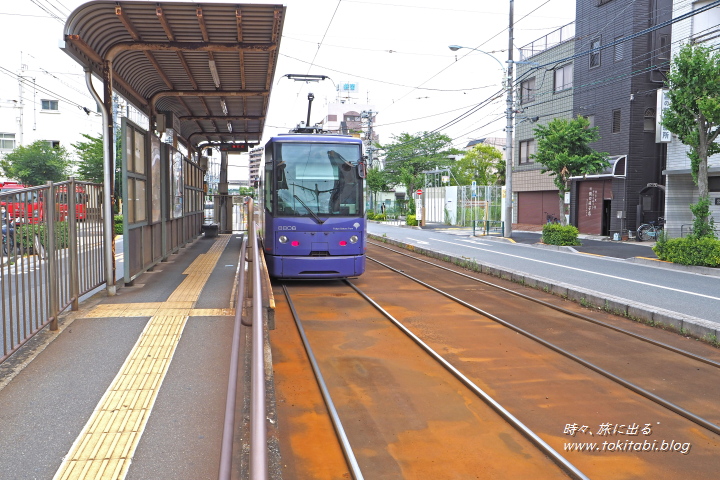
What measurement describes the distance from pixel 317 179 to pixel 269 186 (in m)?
1.12

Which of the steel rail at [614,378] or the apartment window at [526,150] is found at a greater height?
the apartment window at [526,150]

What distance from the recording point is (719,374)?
22.3 ft

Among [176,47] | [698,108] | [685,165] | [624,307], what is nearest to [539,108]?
[685,165]

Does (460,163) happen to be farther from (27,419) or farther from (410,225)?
(27,419)

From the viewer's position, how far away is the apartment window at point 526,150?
42253 mm

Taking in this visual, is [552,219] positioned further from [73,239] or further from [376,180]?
[73,239]

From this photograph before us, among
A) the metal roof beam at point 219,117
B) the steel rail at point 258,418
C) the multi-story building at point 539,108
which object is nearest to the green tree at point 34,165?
the metal roof beam at point 219,117

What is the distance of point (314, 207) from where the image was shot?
12453mm

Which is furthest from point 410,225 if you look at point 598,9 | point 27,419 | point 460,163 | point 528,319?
point 27,419

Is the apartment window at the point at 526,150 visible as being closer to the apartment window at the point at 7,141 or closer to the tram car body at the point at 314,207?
the tram car body at the point at 314,207

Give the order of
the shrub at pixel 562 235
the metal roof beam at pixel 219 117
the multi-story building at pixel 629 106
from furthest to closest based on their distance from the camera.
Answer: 1. the multi-story building at pixel 629 106
2. the shrub at pixel 562 235
3. the metal roof beam at pixel 219 117

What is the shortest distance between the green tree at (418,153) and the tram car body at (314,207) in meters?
44.3

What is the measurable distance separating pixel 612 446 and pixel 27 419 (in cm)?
458

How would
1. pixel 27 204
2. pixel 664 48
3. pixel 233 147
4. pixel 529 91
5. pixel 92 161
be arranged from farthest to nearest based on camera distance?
pixel 529 91, pixel 92 161, pixel 664 48, pixel 233 147, pixel 27 204
